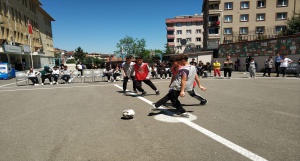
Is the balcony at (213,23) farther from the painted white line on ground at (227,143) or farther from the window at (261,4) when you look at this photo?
the painted white line on ground at (227,143)

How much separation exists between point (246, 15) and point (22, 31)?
43803 millimetres

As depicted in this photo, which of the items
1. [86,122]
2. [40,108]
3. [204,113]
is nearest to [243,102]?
[204,113]

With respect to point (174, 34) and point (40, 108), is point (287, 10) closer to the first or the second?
point (174, 34)

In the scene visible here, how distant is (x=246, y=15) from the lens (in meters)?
42.3

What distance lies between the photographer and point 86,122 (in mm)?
4766

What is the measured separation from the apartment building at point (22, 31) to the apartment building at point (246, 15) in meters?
34.7

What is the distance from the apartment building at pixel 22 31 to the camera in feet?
99.2

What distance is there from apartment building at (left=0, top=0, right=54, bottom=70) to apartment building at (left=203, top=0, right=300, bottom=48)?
34.7 meters

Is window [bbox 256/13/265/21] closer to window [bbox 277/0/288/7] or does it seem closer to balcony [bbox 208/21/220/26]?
window [bbox 277/0/288/7]

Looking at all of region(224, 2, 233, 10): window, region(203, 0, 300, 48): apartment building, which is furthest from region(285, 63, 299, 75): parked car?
region(224, 2, 233, 10): window

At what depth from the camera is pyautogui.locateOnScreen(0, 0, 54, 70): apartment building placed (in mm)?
30250

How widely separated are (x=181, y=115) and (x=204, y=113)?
0.72 metres

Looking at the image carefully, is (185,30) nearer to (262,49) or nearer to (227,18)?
(227,18)

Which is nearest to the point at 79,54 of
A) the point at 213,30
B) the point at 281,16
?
the point at 213,30
